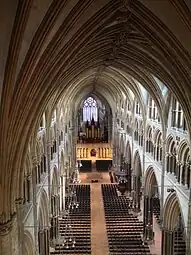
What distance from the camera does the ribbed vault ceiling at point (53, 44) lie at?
10.3 m

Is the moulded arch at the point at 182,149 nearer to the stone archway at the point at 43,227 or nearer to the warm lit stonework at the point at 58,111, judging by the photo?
the warm lit stonework at the point at 58,111

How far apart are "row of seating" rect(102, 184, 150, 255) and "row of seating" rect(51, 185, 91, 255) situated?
2012 mm

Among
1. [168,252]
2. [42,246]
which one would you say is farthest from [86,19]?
[168,252]

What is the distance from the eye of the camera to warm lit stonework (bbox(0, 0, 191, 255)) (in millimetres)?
11359

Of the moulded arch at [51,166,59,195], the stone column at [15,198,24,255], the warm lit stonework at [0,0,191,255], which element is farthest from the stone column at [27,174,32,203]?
the moulded arch at [51,166,59,195]

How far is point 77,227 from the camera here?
30203mm

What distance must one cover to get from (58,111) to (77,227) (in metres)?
11.4

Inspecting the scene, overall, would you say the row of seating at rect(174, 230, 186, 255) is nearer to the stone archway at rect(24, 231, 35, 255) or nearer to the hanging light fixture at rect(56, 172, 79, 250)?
the hanging light fixture at rect(56, 172, 79, 250)

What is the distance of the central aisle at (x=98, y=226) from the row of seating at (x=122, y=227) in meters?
0.50

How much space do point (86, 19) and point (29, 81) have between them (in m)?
3.60

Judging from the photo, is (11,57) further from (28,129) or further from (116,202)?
(116,202)

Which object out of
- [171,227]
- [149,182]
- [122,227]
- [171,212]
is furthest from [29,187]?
[149,182]

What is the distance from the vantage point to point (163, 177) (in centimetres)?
2422

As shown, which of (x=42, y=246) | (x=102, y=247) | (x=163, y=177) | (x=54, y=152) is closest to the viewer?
(x=42, y=246)
